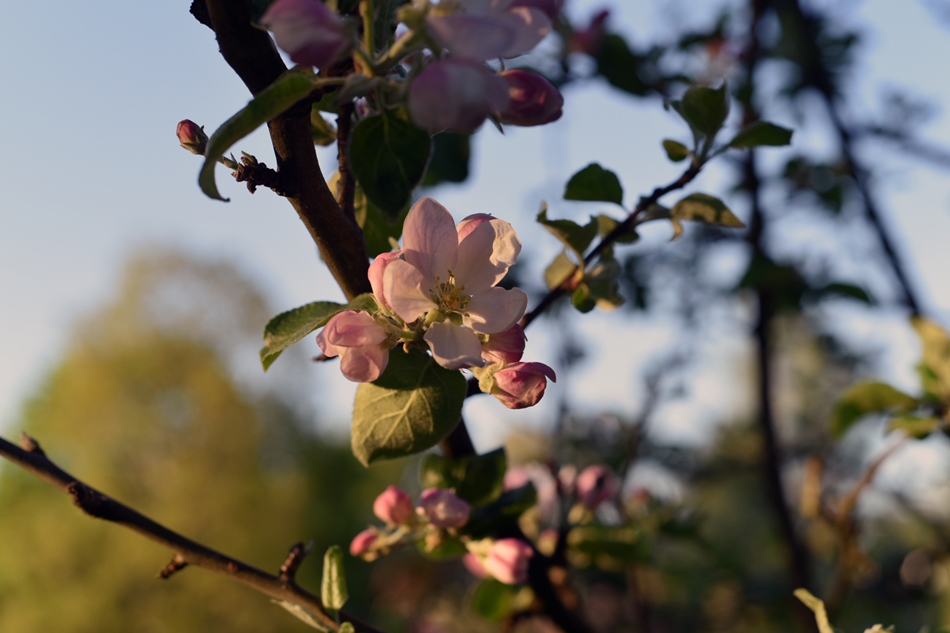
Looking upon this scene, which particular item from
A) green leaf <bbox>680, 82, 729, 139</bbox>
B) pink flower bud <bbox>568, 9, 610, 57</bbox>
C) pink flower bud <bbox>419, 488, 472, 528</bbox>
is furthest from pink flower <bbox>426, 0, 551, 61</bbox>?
pink flower bud <bbox>568, 9, 610, 57</bbox>

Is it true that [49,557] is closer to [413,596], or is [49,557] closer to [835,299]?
[413,596]

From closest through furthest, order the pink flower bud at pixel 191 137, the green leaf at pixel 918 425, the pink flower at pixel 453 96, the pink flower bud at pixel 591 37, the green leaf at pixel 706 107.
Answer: the pink flower at pixel 453 96
the pink flower bud at pixel 191 137
the green leaf at pixel 706 107
the green leaf at pixel 918 425
the pink flower bud at pixel 591 37

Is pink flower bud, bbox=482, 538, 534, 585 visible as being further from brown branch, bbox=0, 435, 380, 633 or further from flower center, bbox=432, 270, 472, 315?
flower center, bbox=432, 270, 472, 315

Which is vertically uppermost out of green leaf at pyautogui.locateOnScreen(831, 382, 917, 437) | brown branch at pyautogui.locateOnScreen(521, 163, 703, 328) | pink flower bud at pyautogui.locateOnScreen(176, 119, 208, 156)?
pink flower bud at pyautogui.locateOnScreen(176, 119, 208, 156)

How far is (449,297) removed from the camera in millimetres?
430

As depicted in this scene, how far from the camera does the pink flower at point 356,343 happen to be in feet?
1.30

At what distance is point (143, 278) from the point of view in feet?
30.4

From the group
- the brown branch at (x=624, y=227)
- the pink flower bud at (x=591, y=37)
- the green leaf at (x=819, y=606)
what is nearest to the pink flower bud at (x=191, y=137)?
the brown branch at (x=624, y=227)

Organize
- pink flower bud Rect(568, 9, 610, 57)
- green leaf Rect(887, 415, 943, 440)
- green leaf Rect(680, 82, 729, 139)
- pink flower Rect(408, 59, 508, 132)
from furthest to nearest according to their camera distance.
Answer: pink flower bud Rect(568, 9, 610, 57), green leaf Rect(887, 415, 943, 440), green leaf Rect(680, 82, 729, 139), pink flower Rect(408, 59, 508, 132)

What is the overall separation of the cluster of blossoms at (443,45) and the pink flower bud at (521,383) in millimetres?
161

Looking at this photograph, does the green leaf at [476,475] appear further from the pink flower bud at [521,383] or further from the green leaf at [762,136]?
the green leaf at [762,136]

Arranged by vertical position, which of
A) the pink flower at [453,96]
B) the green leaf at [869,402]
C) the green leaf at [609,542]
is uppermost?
the pink flower at [453,96]

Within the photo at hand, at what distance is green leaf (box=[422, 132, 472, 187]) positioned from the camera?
82cm

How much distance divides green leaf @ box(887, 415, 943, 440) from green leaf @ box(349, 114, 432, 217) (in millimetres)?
790
